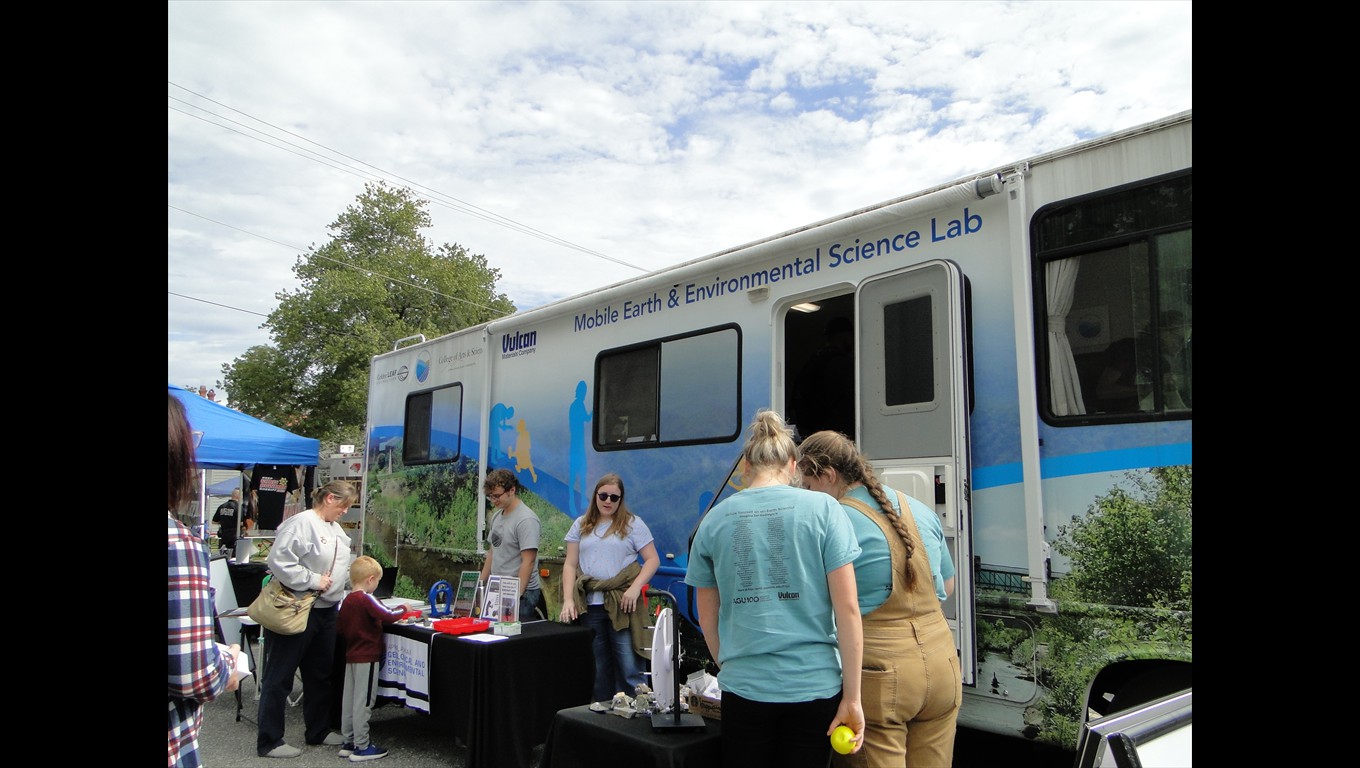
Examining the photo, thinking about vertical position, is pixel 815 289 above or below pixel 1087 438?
above

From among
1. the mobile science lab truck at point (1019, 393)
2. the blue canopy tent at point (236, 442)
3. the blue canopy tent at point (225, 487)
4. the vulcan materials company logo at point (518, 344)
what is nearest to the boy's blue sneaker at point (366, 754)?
the mobile science lab truck at point (1019, 393)

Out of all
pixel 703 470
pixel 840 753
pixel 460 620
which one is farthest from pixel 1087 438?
pixel 460 620

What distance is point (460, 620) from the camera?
5.46 m

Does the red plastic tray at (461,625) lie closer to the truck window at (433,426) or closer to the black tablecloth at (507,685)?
the black tablecloth at (507,685)

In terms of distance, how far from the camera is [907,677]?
2816 mm

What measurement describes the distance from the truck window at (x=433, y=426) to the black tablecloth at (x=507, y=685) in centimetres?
239

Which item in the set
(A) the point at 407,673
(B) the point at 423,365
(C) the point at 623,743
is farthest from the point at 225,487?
(C) the point at 623,743

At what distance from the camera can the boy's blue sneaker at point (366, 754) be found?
17.3 ft

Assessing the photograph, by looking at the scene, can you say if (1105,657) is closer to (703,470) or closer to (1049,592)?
(1049,592)

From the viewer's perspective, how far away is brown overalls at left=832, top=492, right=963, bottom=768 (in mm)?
2793

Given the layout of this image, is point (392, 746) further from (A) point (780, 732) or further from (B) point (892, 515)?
(B) point (892, 515)

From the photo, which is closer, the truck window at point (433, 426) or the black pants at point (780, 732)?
the black pants at point (780, 732)
